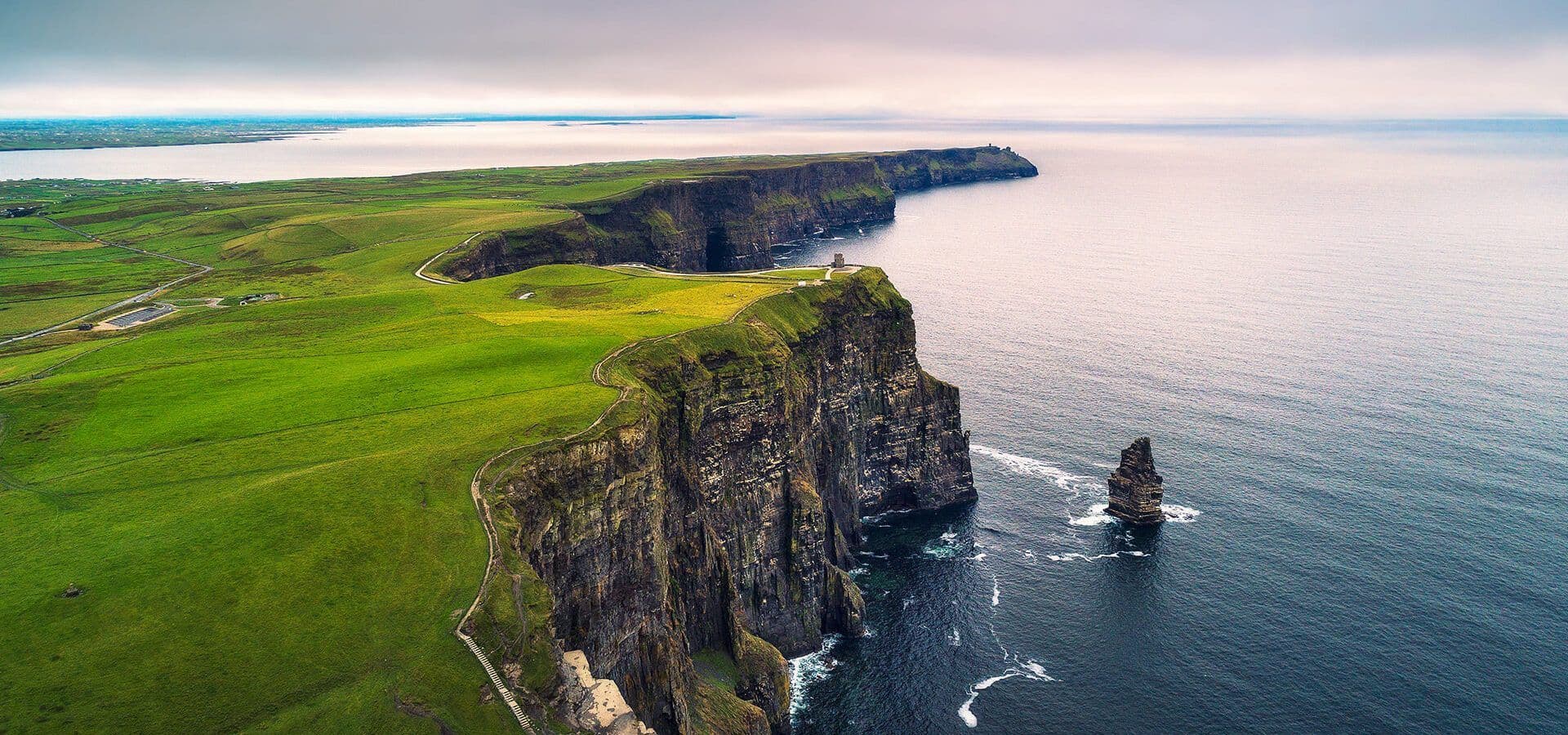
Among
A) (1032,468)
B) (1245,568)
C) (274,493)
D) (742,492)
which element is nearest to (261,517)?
(274,493)

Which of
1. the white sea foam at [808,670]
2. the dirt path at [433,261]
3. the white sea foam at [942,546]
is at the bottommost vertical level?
the white sea foam at [808,670]

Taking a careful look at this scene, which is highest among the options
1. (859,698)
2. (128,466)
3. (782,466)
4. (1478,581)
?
(128,466)

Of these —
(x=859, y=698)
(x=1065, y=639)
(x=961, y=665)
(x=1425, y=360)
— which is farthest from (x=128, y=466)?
(x=1425, y=360)

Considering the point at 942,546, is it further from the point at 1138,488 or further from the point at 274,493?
the point at 274,493

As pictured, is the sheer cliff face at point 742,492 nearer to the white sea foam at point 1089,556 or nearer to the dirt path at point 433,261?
the white sea foam at point 1089,556

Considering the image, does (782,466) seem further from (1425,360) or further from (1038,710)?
(1425,360)

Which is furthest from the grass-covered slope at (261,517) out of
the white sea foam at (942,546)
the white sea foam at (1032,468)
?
the white sea foam at (1032,468)

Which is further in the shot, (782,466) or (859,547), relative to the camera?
(859,547)
